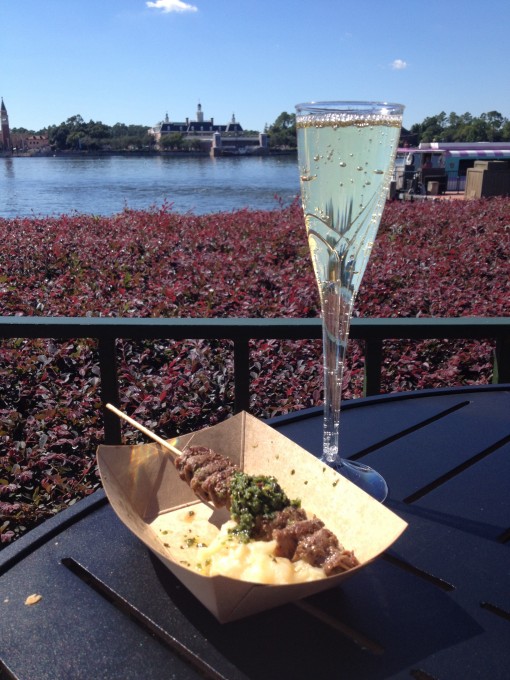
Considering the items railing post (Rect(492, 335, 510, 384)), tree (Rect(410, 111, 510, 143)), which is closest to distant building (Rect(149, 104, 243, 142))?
tree (Rect(410, 111, 510, 143))

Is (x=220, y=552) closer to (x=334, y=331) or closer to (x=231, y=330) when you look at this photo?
(x=334, y=331)

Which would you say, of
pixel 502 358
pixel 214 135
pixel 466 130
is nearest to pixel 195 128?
pixel 214 135

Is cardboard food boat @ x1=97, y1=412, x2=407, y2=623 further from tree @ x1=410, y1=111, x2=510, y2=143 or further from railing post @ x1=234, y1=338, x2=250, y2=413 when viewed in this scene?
tree @ x1=410, y1=111, x2=510, y2=143

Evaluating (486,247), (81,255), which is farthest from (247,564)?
(486,247)

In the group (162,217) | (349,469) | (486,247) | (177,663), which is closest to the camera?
(177,663)

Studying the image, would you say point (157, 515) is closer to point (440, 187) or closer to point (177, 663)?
point (177, 663)

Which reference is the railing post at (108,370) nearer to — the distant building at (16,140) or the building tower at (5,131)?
the distant building at (16,140)
